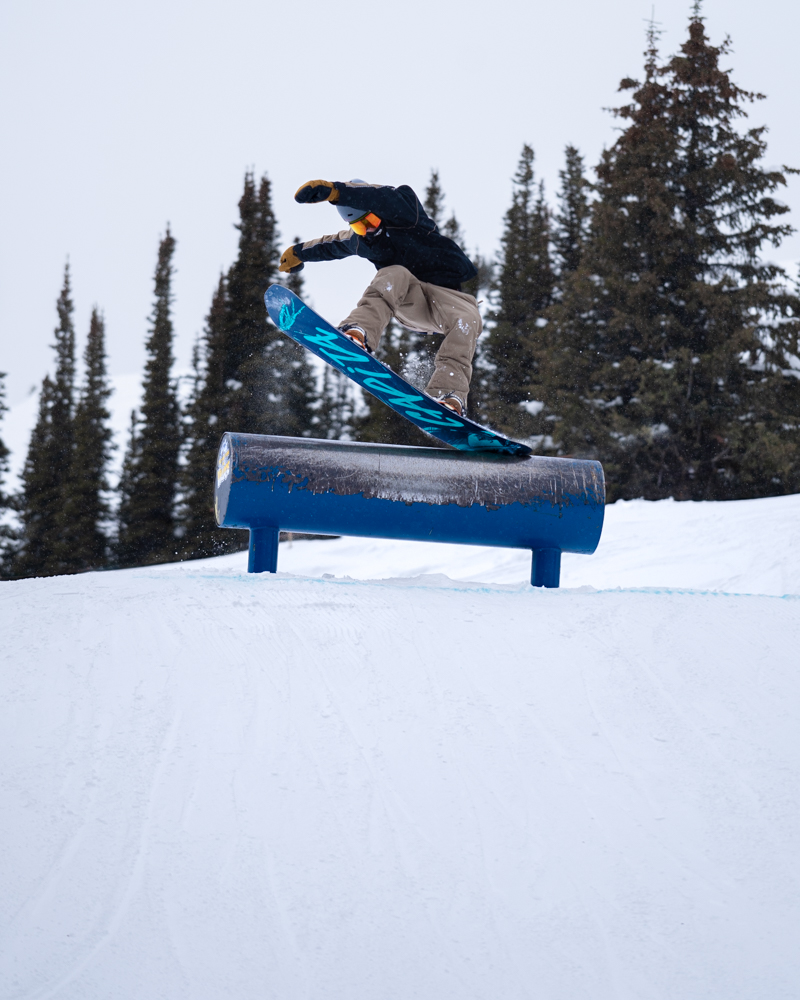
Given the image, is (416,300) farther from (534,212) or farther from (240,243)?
(534,212)

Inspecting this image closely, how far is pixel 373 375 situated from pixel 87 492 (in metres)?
31.7

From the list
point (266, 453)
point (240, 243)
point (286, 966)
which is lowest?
point (286, 966)

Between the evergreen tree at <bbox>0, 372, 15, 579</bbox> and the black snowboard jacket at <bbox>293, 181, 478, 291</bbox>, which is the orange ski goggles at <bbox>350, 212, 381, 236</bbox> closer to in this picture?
the black snowboard jacket at <bbox>293, 181, 478, 291</bbox>

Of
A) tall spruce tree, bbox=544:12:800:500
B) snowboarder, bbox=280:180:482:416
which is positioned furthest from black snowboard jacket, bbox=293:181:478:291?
tall spruce tree, bbox=544:12:800:500

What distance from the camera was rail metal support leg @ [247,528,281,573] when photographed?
4.96 metres

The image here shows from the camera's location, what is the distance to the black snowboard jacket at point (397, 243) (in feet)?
16.8

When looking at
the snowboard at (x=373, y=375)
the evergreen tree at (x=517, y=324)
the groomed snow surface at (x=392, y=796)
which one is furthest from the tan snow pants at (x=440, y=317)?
the evergreen tree at (x=517, y=324)

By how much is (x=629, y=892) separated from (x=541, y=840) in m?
0.27

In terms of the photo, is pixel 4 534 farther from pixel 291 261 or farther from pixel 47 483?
pixel 291 261

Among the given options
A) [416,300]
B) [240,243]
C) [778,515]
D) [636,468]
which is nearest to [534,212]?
[240,243]

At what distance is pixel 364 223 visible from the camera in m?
5.25

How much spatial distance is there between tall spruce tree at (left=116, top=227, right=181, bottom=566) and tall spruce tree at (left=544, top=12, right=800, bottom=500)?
14.9 m

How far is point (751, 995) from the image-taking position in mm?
1972

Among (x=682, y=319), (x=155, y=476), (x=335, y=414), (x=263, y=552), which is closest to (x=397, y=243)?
(x=263, y=552)
